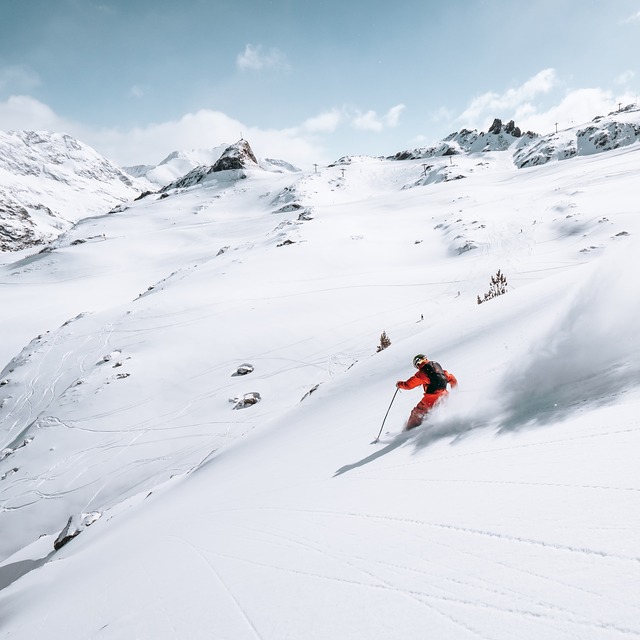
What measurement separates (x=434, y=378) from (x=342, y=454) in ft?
6.10

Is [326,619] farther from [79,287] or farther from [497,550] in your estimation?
[79,287]

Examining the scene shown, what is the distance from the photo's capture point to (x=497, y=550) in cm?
208

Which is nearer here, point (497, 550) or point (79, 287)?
point (497, 550)

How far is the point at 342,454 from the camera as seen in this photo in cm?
583

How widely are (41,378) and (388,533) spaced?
824 inches

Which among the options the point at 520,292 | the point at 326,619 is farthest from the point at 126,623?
the point at 520,292

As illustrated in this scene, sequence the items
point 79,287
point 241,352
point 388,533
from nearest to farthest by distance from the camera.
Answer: point 388,533 → point 241,352 → point 79,287

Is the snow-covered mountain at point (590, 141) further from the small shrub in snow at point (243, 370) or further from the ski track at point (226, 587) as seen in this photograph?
the ski track at point (226, 587)

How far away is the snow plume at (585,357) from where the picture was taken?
13.1 feet

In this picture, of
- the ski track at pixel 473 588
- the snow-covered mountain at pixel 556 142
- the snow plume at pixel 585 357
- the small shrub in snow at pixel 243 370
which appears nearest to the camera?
the ski track at pixel 473 588

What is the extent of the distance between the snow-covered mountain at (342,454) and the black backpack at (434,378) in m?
0.33

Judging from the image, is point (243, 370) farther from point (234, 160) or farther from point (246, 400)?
point (234, 160)

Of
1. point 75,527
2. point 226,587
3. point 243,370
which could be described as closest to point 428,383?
point 226,587

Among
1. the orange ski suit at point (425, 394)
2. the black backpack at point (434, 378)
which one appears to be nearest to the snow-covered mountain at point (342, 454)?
the orange ski suit at point (425, 394)
